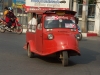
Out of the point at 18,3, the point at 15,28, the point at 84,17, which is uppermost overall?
the point at 18,3

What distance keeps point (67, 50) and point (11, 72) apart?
194cm

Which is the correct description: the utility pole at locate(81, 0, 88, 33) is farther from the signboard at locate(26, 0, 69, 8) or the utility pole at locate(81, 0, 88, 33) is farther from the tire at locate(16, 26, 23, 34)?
the tire at locate(16, 26, 23, 34)

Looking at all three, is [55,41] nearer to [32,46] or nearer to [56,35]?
[56,35]

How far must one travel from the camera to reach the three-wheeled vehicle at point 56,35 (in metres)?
9.58

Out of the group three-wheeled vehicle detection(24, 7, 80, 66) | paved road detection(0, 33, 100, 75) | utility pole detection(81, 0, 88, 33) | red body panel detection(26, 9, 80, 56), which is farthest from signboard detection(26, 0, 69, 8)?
red body panel detection(26, 9, 80, 56)

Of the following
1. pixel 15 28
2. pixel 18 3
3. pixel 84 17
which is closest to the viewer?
pixel 15 28

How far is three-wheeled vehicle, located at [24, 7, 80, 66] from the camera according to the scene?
9.58 m

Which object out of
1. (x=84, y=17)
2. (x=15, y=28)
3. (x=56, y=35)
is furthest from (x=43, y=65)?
(x=84, y=17)

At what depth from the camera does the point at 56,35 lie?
32.4 ft

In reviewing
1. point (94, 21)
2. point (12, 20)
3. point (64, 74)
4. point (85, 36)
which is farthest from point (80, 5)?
point (64, 74)

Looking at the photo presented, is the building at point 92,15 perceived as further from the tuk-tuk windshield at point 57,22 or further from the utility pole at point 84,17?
the tuk-tuk windshield at point 57,22

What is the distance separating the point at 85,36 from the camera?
73.9 feet

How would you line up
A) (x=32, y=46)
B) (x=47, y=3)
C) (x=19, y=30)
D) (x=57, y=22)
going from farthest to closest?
1. (x=47, y=3)
2. (x=19, y=30)
3. (x=32, y=46)
4. (x=57, y=22)

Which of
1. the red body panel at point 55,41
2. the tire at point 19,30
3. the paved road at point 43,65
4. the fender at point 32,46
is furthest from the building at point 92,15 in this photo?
the red body panel at point 55,41
